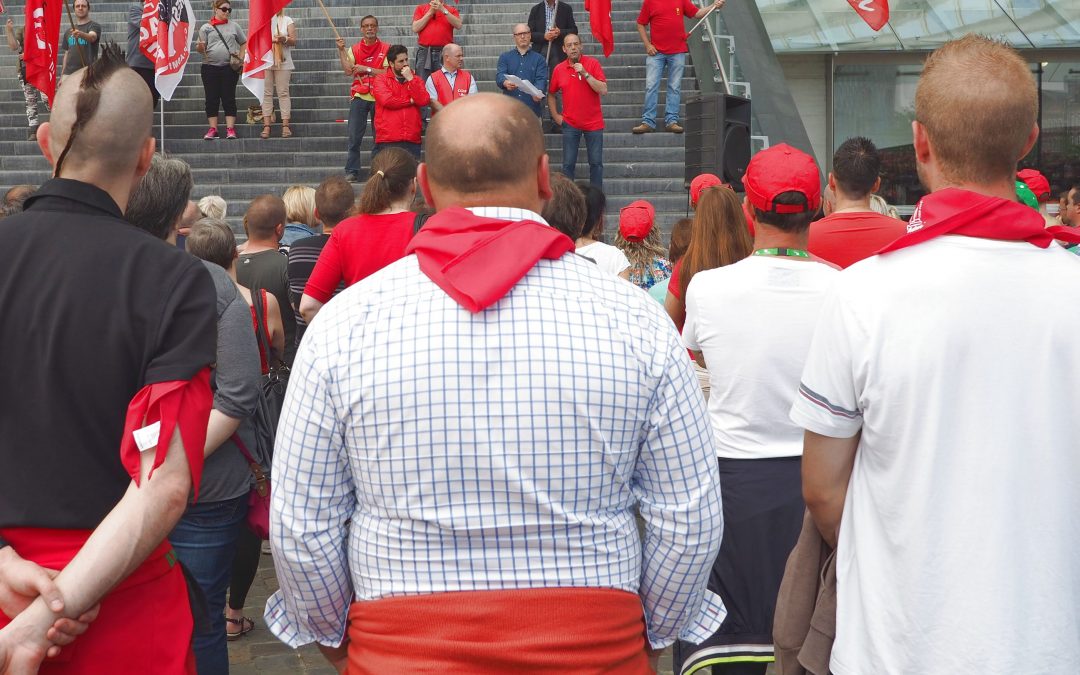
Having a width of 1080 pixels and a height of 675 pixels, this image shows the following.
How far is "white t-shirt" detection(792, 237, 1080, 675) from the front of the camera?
238 cm

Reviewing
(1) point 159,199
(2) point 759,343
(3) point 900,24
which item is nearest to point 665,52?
(3) point 900,24

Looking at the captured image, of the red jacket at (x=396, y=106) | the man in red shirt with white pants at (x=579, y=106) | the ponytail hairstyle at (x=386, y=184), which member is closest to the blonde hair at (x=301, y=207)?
the ponytail hairstyle at (x=386, y=184)

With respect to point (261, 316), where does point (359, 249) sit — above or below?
above

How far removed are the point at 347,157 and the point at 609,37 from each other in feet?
11.0

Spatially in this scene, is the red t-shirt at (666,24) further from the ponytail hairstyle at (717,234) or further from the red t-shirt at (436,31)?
the ponytail hairstyle at (717,234)

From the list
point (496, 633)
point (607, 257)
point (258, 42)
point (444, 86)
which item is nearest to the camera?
point (496, 633)

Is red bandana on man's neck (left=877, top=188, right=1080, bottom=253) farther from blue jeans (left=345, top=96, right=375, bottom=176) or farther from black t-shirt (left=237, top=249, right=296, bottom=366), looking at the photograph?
blue jeans (left=345, top=96, right=375, bottom=176)

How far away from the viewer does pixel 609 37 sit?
14.7m

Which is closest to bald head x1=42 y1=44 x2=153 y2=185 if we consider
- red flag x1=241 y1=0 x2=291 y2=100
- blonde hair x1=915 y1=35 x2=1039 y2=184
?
blonde hair x1=915 y1=35 x2=1039 y2=184

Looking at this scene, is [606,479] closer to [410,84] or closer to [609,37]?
[410,84]

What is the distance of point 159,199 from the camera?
3.46m

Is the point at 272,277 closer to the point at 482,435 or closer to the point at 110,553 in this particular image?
the point at 110,553

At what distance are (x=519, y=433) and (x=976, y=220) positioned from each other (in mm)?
969

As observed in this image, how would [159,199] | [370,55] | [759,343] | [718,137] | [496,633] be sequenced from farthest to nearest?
[370,55] → [718,137] → [759,343] → [159,199] → [496,633]
